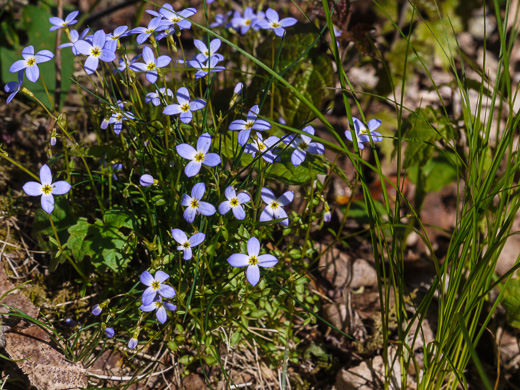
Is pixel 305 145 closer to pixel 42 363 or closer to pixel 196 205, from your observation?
pixel 196 205

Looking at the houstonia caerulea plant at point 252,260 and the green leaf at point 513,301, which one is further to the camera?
the green leaf at point 513,301

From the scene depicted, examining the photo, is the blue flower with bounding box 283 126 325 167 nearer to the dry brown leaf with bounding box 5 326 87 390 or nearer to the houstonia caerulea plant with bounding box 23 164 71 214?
the houstonia caerulea plant with bounding box 23 164 71 214

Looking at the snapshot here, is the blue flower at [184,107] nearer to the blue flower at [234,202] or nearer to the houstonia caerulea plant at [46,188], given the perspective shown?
the blue flower at [234,202]

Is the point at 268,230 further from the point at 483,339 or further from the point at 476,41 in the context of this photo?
the point at 476,41

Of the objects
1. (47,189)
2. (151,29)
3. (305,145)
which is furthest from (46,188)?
(305,145)

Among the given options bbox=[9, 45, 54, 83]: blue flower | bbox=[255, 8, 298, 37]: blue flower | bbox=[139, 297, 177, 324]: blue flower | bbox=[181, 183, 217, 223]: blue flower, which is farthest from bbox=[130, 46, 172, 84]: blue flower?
bbox=[139, 297, 177, 324]: blue flower

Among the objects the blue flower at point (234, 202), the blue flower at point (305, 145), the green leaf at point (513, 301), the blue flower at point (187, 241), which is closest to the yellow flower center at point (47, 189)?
the blue flower at point (187, 241)

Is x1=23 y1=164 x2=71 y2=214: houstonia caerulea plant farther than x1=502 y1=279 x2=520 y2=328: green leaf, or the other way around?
x1=502 y1=279 x2=520 y2=328: green leaf
